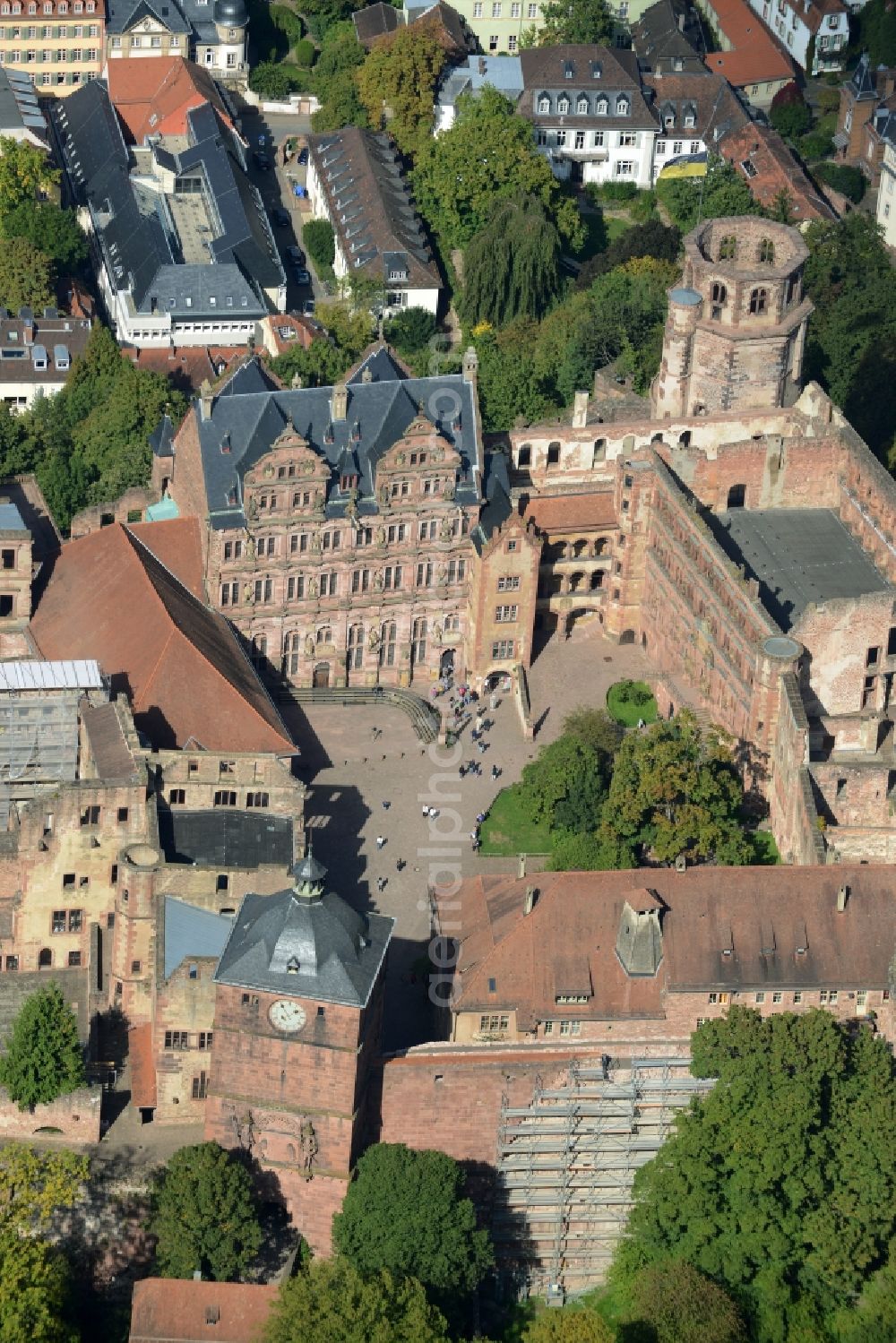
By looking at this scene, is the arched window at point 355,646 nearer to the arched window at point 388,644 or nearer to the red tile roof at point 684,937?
the arched window at point 388,644

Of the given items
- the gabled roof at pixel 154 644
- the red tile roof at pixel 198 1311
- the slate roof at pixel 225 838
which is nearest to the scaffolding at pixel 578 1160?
the red tile roof at pixel 198 1311

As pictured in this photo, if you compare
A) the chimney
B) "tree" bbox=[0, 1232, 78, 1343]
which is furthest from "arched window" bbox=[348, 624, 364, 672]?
"tree" bbox=[0, 1232, 78, 1343]

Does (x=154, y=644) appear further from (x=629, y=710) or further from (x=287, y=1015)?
(x=287, y=1015)

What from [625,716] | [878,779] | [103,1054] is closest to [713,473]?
[625,716]

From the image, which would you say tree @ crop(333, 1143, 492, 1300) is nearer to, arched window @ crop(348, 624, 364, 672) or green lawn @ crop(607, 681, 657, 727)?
green lawn @ crop(607, 681, 657, 727)

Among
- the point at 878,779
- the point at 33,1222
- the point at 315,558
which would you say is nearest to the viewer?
the point at 33,1222

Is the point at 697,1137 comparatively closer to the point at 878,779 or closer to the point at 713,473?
the point at 878,779

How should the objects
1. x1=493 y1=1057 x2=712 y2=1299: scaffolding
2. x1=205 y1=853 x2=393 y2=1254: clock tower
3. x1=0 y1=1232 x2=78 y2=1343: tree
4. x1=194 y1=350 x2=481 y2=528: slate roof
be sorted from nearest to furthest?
A: 1. x1=0 y1=1232 x2=78 y2=1343: tree
2. x1=205 y1=853 x2=393 y2=1254: clock tower
3. x1=493 y1=1057 x2=712 y2=1299: scaffolding
4. x1=194 y1=350 x2=481 y2=528: slate roof

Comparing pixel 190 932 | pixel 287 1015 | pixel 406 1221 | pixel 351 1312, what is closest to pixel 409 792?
pixel 190 932
